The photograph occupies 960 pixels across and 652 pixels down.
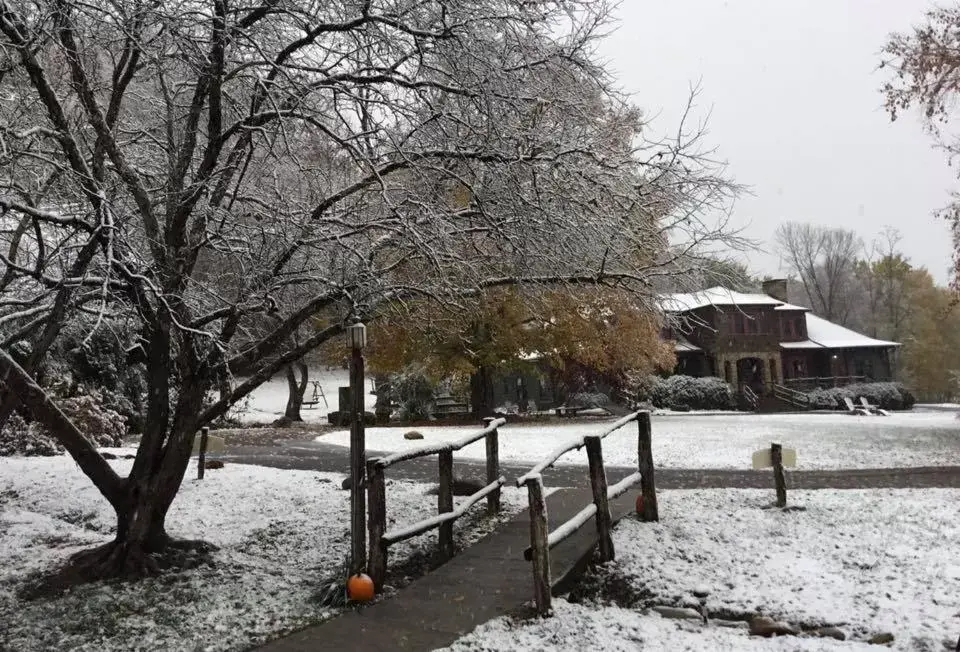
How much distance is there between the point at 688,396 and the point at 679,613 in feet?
96.0

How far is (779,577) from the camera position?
6.46m

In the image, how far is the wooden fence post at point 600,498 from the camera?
689 cm

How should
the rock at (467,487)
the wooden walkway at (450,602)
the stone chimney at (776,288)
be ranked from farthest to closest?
the stone chimney at (776,288) → the rock at (467,487) → the wooden walkway at (450,602)

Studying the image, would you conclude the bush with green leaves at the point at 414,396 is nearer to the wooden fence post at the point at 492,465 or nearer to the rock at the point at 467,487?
the rock at the point at 467,487

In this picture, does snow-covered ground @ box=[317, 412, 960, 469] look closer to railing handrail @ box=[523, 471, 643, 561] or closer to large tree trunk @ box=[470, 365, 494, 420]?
large tree trunk @ box=[470, 365, 494, 420]

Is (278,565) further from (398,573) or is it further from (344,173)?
(344,173)

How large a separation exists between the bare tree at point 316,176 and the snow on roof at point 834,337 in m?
37.7

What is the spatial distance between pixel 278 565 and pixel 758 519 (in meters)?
5.63

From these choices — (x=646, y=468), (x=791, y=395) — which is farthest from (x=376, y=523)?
(x=791, y=395)

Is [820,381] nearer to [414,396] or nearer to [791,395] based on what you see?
[791,395]

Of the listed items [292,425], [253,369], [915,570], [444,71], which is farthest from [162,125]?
[292,425]

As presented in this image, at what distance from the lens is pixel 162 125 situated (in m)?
8.57

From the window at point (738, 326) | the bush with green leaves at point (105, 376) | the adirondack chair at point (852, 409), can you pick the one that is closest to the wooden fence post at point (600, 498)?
the bush with green leaves at point (105, 376)

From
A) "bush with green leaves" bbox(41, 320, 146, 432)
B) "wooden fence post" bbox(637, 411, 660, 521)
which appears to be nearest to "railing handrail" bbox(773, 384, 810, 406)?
"bush with green leaves" bbox(41, 320, 146, 432)
